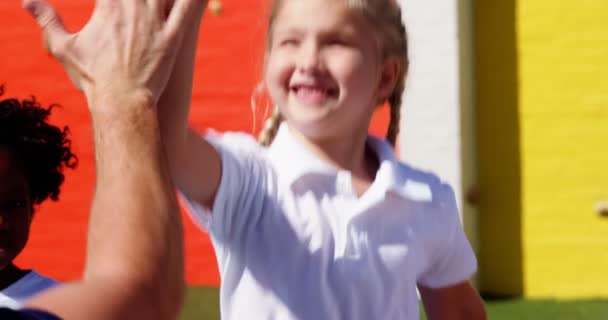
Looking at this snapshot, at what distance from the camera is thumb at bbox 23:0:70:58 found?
1244 millimetres

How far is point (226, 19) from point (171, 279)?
200 inches

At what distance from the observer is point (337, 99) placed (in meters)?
1.95

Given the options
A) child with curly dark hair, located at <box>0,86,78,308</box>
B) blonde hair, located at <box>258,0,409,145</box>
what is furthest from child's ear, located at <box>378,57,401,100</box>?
child with curly dark hair, located at <box>0,86,78,308</box>

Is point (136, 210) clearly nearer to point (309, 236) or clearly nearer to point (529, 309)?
point (309, 236)

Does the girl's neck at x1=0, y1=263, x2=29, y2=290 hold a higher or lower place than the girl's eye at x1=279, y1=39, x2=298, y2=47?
lower

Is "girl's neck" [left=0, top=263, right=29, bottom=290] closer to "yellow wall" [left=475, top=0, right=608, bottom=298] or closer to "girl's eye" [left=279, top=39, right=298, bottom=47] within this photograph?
"girl's eye" [left=279, top=39, right=298, bottom=47]

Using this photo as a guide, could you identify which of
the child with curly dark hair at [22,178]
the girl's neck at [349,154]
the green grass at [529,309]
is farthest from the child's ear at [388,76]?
the green grass at [529,309]

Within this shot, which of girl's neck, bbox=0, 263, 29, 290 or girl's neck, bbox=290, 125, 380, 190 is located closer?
girl's neck, bbox=290, 125, 380, 190

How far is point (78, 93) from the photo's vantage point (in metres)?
6.51

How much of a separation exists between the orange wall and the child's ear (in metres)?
3.70

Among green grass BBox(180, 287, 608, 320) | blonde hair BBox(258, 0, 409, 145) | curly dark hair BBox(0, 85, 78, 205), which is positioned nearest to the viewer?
blonde hair BBox(258, 0, 409, 145)

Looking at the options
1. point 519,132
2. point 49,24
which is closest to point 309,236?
point 49,24

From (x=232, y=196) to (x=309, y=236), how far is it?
0.18 metres

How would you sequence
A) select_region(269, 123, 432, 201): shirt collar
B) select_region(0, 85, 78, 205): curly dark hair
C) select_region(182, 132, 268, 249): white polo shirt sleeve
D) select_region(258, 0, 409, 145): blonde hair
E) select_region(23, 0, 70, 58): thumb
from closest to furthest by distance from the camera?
select_region(23, 0, 70, 58): thumb
select_region(182, 132, 268, 249): white polo shirt sleeve
select_region(269, 123, 432, 201): shirt collar
select_region(258, 0, 409, 145): blonde hair
select_region(0, 85, 78, 205): curly dark hair
